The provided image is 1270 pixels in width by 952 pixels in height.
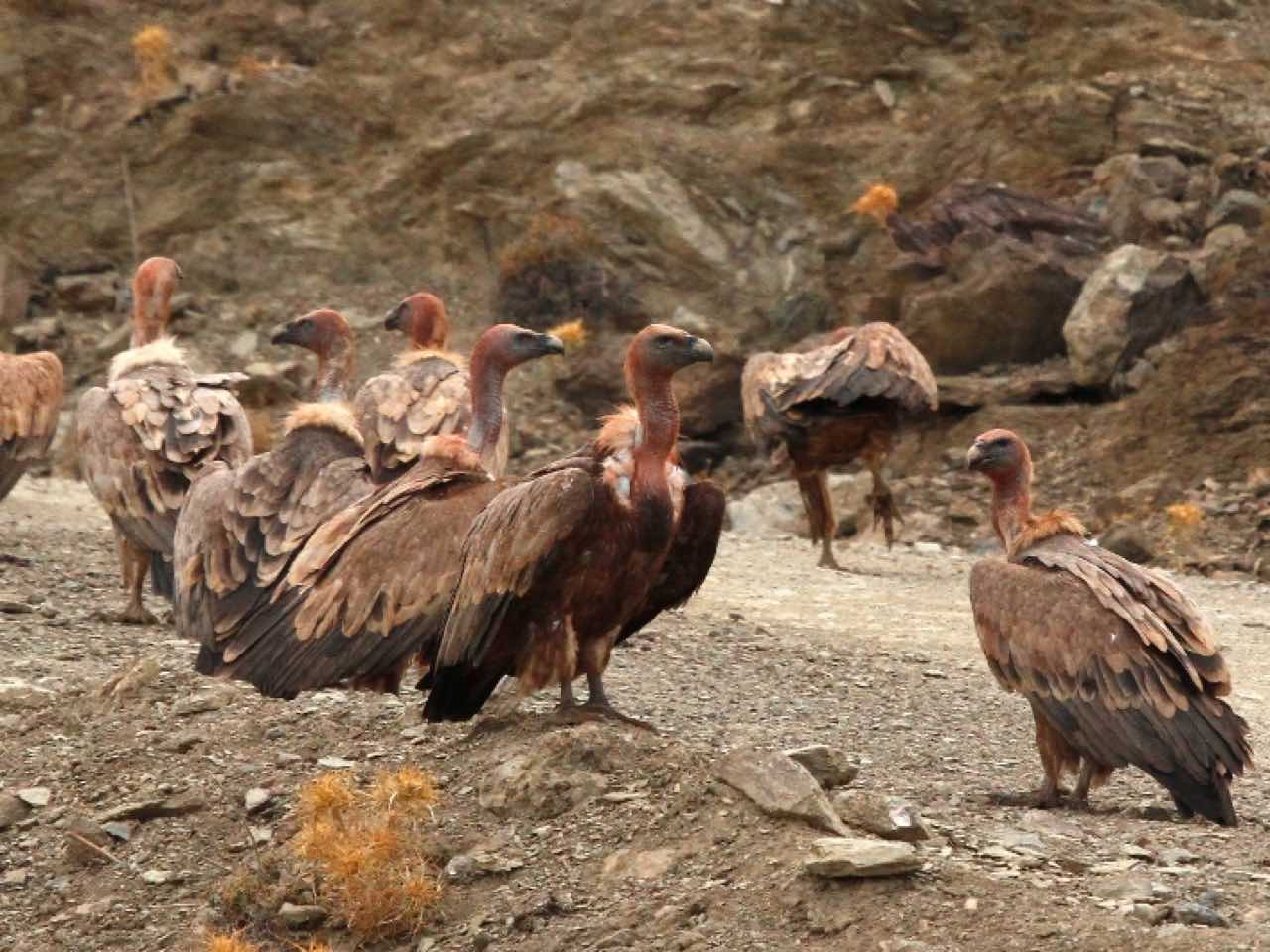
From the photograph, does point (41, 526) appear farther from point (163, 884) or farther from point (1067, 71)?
point (1067, 71)

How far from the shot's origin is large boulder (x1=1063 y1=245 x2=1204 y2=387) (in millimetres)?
18281

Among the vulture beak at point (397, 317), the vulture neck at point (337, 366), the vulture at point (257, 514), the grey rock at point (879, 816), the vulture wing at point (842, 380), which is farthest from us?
the vulture wing at point (842, 380)

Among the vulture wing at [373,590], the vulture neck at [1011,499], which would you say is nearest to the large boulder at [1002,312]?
the vulture neck at [1011,499]

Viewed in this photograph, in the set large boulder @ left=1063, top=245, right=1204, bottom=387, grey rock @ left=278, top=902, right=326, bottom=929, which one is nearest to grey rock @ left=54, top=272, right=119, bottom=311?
large boulder @ left=1063, top=245, right=1204, bottom=387

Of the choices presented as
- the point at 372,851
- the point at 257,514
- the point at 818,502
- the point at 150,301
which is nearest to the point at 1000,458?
the point at 257,514

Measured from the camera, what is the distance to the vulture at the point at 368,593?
8.65m

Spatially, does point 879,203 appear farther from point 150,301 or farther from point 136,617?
point 136,617

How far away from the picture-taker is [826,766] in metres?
7.67

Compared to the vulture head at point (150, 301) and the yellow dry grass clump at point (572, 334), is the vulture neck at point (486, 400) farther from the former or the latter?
the yellow dry grass clump at point (572, 334)

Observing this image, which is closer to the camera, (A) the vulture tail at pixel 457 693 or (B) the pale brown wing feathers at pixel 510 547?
(B) the pale brown wing feathers at pixel 510 547

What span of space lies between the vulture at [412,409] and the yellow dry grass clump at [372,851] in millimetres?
3111

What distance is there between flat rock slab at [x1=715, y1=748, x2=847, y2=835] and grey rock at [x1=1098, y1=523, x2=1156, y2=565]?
8861 mm

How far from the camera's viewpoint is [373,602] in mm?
8688

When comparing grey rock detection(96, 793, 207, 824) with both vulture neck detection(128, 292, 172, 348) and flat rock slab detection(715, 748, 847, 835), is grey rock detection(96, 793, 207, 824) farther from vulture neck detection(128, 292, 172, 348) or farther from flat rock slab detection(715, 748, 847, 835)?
vulture neck detection(128, 292, 172, 348)
